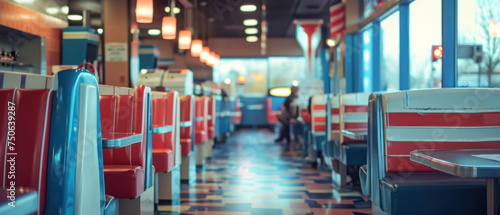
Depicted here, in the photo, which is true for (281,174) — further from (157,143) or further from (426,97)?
(426,97)

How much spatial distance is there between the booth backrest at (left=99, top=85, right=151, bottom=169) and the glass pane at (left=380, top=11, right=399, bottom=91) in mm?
3956

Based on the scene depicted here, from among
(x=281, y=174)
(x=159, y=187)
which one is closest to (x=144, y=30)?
(x=281, y=174)

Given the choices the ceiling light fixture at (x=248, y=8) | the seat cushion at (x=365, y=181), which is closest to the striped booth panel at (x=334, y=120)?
the seat cushion at (x=365, y=181)

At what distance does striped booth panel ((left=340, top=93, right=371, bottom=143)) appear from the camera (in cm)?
411

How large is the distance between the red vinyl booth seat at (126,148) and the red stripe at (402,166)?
61.3 inches

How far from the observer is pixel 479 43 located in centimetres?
364

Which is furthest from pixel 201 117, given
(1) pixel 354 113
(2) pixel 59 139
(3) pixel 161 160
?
(2) pixel 59 139

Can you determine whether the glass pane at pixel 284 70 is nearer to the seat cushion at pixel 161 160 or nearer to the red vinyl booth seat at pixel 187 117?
the red vinyl booth seat at pixel 187 117

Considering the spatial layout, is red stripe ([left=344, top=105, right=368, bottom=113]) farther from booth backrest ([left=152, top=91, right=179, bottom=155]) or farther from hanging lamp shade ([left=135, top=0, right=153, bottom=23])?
hanging lamp shade ([left=135, top=0, right=153, bottom=23])

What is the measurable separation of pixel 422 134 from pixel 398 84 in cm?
328

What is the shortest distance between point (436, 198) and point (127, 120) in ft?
6.40

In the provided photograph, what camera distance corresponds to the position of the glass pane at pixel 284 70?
1630cm

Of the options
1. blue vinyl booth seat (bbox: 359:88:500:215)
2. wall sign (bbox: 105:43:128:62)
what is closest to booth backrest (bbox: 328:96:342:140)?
blue vinyl booth seat (bbox: 359:88:500:215)

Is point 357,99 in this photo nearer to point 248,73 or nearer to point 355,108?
point 355,108
